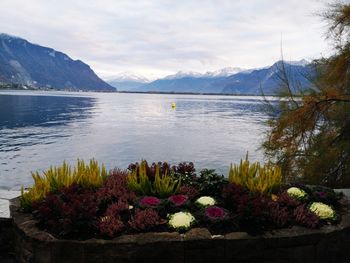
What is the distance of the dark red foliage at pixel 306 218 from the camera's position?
6.36m

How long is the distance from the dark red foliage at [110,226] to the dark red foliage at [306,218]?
3053 mm

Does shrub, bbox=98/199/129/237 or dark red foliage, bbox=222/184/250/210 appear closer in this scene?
shrub, bbox=98/199/129/237

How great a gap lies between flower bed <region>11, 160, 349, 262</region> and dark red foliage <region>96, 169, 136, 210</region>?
0.02m

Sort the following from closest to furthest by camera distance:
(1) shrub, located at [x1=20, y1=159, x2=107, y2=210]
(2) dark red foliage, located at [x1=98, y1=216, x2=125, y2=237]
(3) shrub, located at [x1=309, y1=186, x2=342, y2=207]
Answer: (2) dark red foliage, located at [x1=98, y1=216, x2=125, y2=237] < (1) shrub, located at [x1=20, y1=159, x2=107, y2=210] < (3) shrub, located at [x1=309, y1=186, x2=342, y2=207]

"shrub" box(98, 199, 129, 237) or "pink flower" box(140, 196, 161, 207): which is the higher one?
"pink flower" box(140, 196, 161, 207)

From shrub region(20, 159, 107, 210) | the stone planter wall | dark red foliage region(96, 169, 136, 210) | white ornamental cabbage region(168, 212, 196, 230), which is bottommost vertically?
the stone planter wall

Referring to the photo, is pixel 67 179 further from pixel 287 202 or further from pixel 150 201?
pixel 287 202

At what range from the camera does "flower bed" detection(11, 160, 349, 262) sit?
18.7 ft

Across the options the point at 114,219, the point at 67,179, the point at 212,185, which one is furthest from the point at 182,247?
the point at 67,179

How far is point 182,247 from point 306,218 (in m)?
2.33

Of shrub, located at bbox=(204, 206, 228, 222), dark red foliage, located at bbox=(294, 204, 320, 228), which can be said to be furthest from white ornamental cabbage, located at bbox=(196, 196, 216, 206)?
dark red foliage, located at bbox=(294, 204, 320, 228)

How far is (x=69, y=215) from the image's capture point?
5.89 meters

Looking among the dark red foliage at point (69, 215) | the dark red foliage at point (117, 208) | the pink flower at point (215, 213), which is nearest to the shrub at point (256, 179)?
the pink flower at point (215, 213)

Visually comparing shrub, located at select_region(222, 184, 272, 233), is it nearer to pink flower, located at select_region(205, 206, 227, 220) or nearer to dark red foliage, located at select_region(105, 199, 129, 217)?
pink flower, located at select_region(205, 206, 227, 220)
